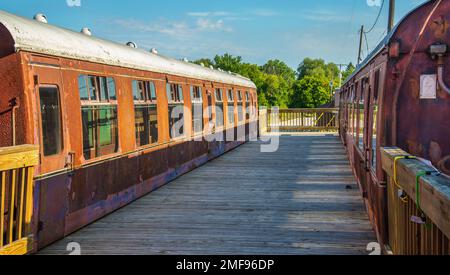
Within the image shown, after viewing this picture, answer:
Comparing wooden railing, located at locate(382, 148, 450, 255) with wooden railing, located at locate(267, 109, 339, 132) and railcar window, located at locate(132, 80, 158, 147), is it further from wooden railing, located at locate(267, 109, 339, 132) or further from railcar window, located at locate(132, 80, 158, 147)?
wooden railing, located at locate(267, 109, 339, 132)

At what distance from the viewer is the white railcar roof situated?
5.60 metres

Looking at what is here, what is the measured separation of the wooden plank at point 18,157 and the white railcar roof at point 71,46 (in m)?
1.13

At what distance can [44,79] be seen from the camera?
5863 millimetres

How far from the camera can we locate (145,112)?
30.5 feet

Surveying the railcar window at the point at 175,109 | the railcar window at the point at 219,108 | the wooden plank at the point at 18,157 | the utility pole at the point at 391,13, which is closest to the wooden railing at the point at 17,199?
the wooden plank at the point at 18,157

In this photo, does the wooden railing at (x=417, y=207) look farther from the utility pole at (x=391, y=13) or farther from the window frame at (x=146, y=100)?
the utility pole at (x=391, y=13)

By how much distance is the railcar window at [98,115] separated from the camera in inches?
269

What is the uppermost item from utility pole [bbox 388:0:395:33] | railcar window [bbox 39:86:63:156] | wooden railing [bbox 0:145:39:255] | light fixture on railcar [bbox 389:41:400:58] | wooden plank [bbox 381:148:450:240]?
utility pole [bbox 388:0:395:33]

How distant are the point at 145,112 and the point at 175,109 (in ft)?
6.34

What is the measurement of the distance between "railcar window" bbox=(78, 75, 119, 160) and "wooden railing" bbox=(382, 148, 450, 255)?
13.4 ft

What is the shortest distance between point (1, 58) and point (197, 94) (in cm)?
809

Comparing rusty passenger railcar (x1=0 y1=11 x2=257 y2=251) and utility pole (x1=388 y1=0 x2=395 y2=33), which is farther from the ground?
utility pole (x1=388 y1=0 x2=395 y2=33)

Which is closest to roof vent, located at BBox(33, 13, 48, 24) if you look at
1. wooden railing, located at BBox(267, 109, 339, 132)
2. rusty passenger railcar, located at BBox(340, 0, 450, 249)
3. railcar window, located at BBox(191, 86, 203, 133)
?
rusty passenger railcar, located at BBox(340, 0, 450, 249)

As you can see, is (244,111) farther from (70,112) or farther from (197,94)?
(70,112)
